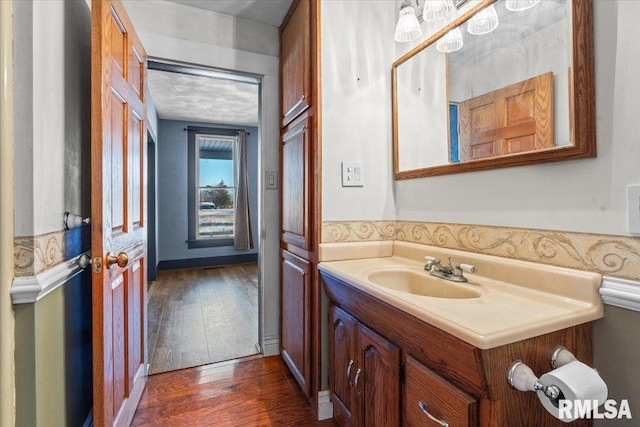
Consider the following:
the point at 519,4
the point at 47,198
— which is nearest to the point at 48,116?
the point at 47,198

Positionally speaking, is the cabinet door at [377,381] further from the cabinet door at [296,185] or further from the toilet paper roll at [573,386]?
the cabinet door at [296,185]

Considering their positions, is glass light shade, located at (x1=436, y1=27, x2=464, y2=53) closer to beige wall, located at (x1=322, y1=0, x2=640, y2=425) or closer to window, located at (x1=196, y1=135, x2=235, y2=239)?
beige wall, located at (x1=322, y1=0, x2=640, y2=425)

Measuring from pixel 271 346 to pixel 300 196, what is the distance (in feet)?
4.03

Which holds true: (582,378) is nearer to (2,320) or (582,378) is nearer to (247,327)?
(2,320)

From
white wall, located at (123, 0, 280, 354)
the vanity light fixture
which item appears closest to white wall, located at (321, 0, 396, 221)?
the vanity light fixture

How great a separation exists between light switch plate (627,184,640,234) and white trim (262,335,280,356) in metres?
2.08

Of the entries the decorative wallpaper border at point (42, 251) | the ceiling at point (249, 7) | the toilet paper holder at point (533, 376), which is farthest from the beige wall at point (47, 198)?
the toilet paper holder at point (533, 376)

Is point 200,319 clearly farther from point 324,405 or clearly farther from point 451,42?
point 451,42

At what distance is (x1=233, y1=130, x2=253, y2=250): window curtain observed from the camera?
214 inches

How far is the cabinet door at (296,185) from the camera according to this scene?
168 cm

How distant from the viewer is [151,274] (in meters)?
4.41

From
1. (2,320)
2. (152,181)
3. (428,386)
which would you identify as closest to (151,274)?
(152,181)

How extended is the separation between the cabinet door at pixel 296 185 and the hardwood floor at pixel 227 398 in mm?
879

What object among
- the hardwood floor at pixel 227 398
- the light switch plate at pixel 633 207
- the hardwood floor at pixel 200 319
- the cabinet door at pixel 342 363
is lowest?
the hardwood floor at pixel 227 398
